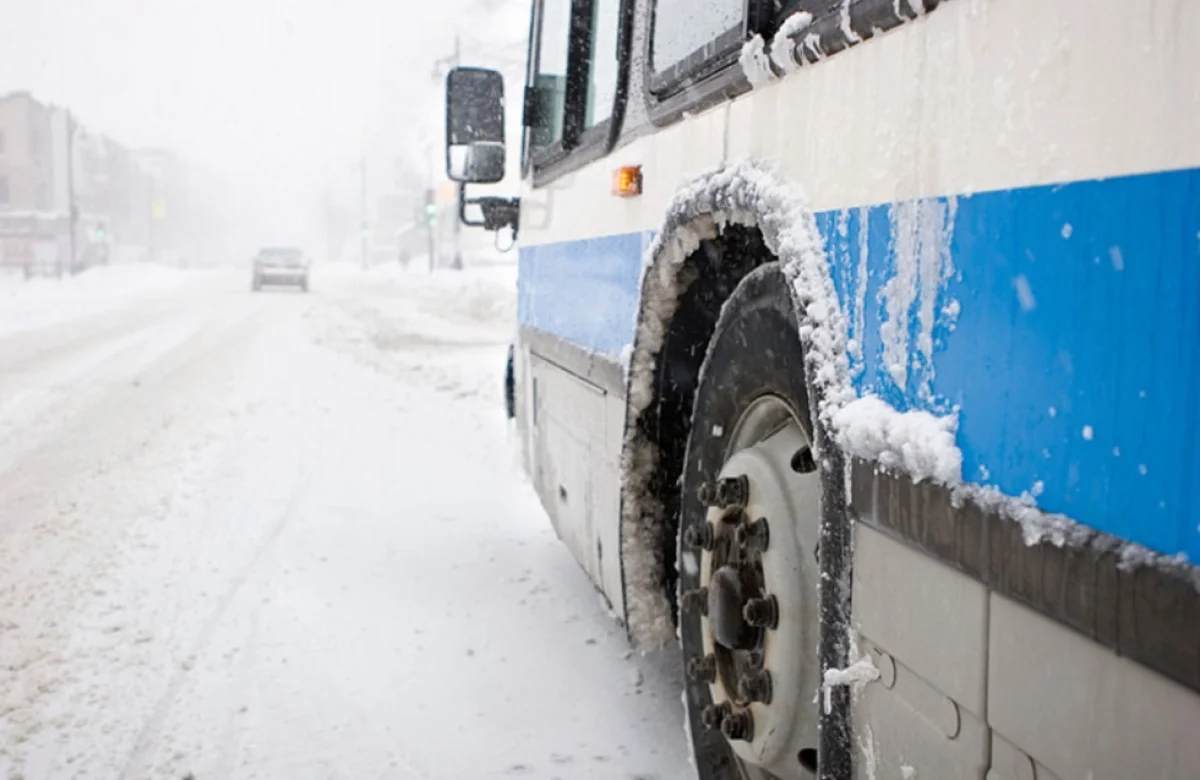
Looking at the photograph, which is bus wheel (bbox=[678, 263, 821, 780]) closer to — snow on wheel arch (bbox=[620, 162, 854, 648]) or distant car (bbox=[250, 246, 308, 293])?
snow on wheel arch (bbox=[620, 162, 854, 648])

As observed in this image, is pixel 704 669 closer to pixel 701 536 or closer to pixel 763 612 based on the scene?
pixel 701 536

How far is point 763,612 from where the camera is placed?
6.97ft

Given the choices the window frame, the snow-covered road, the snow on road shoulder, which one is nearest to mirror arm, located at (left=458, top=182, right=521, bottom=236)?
the window frame

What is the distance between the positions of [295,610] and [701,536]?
2.44 meters

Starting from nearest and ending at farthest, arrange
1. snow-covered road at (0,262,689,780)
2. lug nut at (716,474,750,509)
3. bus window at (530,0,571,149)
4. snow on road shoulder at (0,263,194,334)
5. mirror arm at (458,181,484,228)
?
1. lug nut at (716,474,750,509)
2. snow-covered road at (0,262,689,780)
3. bus window at (530,0,571,149)
4. mirror arm at (458,181,484,228)
5. snow on road shoulder at (0,263,194,334)

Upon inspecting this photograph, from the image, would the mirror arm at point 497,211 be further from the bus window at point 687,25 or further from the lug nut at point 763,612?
the lug nut at point 763,612

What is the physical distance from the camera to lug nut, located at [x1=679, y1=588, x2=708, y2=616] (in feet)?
8.16

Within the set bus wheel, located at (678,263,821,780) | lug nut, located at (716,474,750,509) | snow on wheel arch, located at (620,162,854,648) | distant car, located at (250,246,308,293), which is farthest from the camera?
distant car, located at (250,246,308,293)

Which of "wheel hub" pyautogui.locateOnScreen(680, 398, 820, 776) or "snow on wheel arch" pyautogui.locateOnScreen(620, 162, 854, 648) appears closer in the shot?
"snow on wheel arch" pyautogui.locateOnScreen(620, 162, 854, 648)

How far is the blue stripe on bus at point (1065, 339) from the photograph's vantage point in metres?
0.95

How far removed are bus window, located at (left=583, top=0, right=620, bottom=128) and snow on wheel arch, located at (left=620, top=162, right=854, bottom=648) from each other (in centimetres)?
83

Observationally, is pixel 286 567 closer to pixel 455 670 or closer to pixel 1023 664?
pixel 455 670

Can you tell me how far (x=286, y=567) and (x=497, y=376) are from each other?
772 centimetres

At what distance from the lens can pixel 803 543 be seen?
6.74 ft
